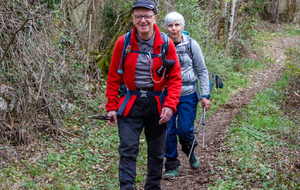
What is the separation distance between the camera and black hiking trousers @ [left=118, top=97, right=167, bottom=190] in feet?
11.3

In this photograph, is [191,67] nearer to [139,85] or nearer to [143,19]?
[139,85]

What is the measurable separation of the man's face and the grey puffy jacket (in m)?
1.31

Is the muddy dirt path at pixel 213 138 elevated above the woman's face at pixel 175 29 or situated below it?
below

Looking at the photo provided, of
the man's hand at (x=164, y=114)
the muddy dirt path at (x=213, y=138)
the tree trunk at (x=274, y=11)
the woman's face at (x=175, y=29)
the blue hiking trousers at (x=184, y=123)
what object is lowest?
the muddy dirt path at (x=213, y=138)

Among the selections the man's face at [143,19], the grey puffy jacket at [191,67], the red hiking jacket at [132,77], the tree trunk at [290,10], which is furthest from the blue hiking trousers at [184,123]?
the tree trunk at [290,10]

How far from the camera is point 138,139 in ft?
11.8

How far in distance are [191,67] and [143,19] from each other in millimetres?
1621

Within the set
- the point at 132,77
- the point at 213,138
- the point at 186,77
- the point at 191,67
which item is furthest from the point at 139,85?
the point at 213,138

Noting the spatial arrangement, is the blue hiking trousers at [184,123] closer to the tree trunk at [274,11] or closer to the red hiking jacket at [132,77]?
the red hiking jacket at [132,77]

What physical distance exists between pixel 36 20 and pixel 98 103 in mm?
3161

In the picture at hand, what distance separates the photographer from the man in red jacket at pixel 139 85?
344 cm

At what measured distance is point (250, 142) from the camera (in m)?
6.07

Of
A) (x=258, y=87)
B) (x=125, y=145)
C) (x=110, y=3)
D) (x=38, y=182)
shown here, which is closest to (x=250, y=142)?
(x=125, y=145)

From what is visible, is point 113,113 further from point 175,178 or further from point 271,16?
point 271,16
